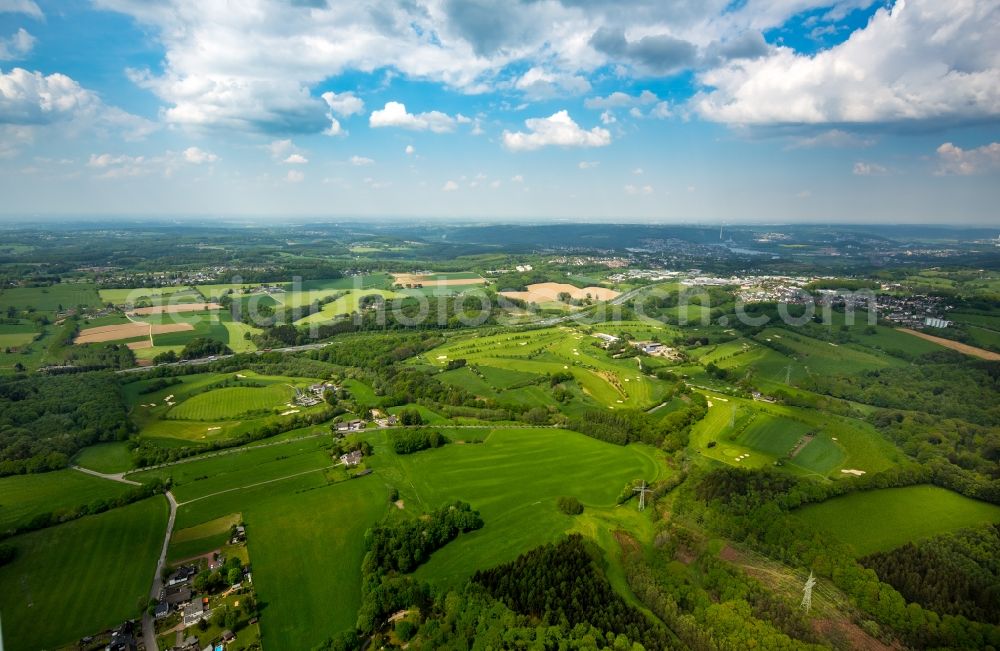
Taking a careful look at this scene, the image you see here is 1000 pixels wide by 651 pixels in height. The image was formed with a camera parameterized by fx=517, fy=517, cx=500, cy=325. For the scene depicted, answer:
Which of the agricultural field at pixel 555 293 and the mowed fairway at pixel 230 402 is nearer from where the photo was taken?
the mowed fairway at pixel 230 402

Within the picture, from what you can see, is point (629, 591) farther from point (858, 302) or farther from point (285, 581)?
point (858, 302)

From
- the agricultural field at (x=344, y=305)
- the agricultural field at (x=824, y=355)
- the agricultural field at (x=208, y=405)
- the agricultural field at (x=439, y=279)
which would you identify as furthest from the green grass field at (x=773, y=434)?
the agricultural field at (x=439, y=279)

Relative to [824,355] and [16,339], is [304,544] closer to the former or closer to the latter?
[824,355]

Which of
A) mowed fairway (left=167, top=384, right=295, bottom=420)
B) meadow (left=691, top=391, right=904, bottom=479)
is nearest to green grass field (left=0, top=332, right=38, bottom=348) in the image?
mowed fairway (left=167, top=384, right=295, bottom=420)

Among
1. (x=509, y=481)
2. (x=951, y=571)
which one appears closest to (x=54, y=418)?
(x=509, y=481)

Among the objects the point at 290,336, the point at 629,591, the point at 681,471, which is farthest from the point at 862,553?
the point at 290,336

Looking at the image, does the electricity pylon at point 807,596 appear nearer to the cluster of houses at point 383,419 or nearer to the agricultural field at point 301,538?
the agricultural field at point 301,538
